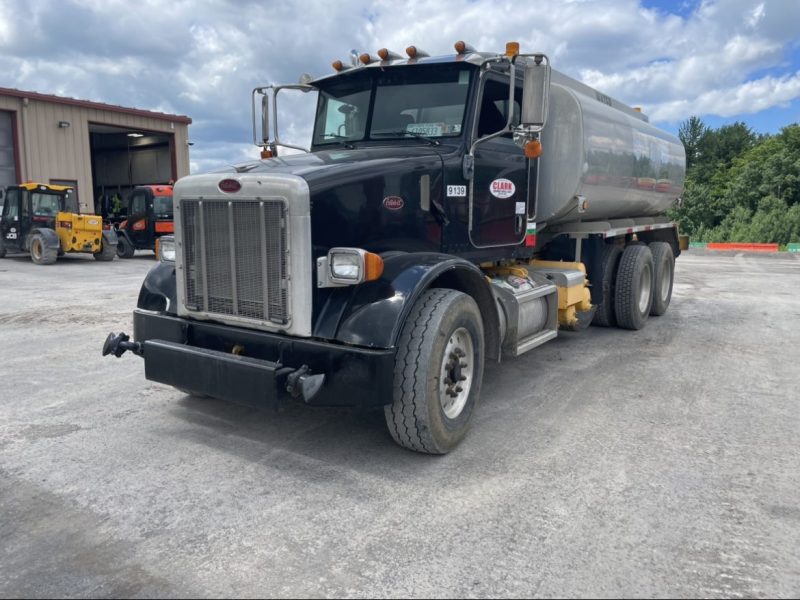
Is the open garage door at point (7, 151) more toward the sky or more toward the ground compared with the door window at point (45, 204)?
more toward the sky

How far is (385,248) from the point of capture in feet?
14.1

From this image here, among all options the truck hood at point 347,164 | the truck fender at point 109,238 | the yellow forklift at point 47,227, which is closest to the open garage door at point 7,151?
the yellow forklift at point 47,227

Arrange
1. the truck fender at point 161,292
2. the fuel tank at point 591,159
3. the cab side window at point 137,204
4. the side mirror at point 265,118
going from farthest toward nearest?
the cab side window at point 137,204 < the fuel tank at point 591,159 < the side mirror at point 265,118 < the truck fender at point 161,292

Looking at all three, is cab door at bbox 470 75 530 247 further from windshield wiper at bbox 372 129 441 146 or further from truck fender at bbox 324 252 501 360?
truck fender at bbox 324 252 501 360

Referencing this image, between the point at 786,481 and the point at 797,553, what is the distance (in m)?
0.87

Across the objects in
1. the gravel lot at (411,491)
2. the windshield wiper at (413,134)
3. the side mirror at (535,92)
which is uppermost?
the side mirror at (535,92)

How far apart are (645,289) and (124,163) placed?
30663mm

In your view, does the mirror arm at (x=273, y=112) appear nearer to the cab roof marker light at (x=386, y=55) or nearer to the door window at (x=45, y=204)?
the cab roof marker light at (x=386, y=55)

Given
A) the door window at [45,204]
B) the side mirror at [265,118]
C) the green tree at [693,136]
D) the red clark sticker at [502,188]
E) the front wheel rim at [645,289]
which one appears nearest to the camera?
the red clark sticker at [502,188]

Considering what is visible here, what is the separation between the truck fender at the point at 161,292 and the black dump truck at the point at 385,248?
0.01m

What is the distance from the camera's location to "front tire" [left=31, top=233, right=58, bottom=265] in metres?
18.0

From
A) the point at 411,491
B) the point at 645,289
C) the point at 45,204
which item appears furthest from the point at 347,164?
the point at 45,204

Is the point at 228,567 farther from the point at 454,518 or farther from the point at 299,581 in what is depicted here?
the point at 454,518

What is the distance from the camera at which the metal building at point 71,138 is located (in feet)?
75.0
